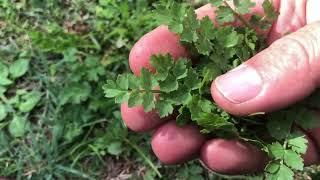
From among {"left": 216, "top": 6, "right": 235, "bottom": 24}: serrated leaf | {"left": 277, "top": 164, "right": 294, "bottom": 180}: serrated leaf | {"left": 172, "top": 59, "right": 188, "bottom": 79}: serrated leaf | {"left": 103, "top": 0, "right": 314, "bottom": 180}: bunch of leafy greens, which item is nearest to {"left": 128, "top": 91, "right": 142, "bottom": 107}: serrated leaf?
{"left": 103, "top": 0, "right": 314, "bottom": 180}: bunch of leafy greens

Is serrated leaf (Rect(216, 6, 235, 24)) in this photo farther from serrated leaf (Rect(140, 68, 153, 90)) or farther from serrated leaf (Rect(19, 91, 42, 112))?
serrated leaf (Rect(19, 91, 42, 112))

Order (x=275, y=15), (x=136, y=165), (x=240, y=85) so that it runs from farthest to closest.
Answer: (x=136, y=165) → (x=275, y=15) → (x=240, y=85)

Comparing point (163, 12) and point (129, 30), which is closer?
point (163, 12)

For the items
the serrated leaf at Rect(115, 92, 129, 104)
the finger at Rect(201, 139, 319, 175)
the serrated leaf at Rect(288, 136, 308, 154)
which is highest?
the serrated leaf at Rect(115, 92, 129, 104)

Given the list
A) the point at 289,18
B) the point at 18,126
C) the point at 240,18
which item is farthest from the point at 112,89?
the point at 18,126

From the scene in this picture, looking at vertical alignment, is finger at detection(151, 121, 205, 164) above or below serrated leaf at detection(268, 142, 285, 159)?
below

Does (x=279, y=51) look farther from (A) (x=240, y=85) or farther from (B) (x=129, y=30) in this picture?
(B) (x=129, y=30)

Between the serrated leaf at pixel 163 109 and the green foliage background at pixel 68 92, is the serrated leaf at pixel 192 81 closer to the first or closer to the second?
the serrated leaf at pixel 163 109

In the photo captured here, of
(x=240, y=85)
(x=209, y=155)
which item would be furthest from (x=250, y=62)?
(x=209, y=155)
